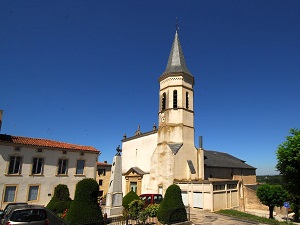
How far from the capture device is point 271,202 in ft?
65.2

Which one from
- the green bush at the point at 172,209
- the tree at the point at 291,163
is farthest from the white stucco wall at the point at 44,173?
the tree at the point at 291,163

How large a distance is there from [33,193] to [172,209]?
630 inches

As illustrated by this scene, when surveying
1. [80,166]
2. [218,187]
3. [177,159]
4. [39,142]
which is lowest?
[218,187]

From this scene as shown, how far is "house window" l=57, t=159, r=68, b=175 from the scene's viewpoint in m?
24.7

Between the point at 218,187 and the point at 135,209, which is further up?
the point at 218,187

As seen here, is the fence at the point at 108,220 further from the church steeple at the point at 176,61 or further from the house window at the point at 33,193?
the church steeple at the point at 176,61

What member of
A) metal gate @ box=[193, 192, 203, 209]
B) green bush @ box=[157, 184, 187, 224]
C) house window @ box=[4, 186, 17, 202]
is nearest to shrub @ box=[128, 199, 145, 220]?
green bush @ box=[157, 184, 187, 224]

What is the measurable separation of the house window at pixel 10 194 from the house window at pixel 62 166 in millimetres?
4471

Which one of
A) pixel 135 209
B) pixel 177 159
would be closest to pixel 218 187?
pixel 177 159

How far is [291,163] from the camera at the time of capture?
19.1 meters

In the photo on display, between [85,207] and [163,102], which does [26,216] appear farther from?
[163,102]

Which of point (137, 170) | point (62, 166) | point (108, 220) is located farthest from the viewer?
point (137, 170)

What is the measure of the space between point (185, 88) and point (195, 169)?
996cm

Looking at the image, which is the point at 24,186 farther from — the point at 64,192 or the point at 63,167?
the point at 64,192
